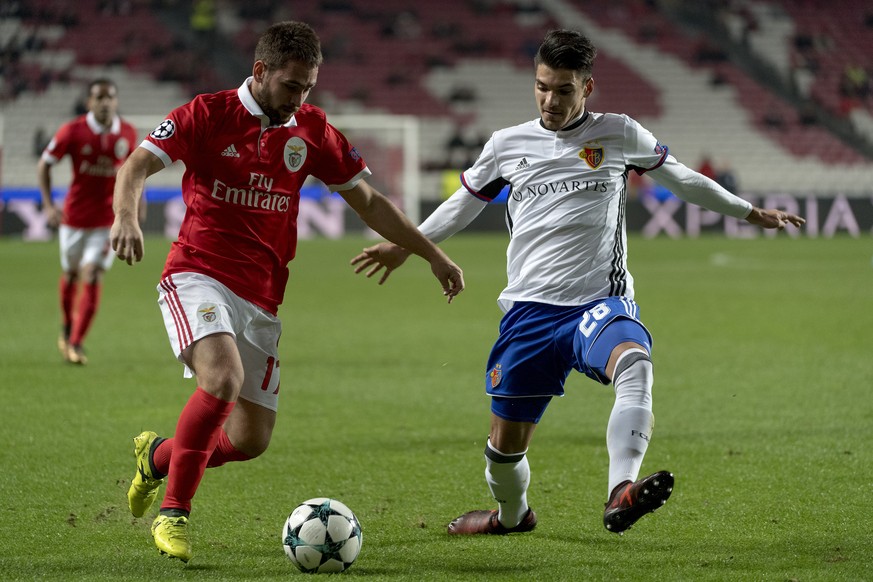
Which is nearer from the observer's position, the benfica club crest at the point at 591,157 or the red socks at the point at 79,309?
the benfica club crest at the point at 591,157

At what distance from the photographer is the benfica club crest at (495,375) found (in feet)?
15.8

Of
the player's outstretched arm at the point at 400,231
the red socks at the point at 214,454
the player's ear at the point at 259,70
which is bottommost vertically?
the red socks at the point at 214,454

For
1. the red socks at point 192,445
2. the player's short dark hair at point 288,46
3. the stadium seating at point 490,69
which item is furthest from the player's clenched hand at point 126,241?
the stadium seating at point 490,69

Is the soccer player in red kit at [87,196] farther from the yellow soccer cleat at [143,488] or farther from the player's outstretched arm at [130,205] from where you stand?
the player's outstretched arm at [130,205]

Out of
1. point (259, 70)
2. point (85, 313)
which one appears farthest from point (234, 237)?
point (85, 313)

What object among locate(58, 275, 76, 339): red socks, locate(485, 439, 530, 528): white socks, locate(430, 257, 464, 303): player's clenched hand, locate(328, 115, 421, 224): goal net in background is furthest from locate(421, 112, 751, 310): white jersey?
locate(328, 115, 421, 224): goal net in background

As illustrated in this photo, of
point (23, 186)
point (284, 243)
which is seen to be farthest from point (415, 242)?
point (23, 186)

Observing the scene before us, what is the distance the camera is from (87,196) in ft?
34.6

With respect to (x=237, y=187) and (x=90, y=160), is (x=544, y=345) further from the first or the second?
(x=90, y=160)

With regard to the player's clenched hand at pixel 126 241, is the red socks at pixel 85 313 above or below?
below

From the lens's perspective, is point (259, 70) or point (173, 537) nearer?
point (173, 537)

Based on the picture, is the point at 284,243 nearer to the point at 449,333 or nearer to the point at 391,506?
the point at 391,506

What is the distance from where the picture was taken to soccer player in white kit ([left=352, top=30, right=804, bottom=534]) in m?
4.74

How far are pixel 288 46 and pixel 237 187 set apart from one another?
56cm
